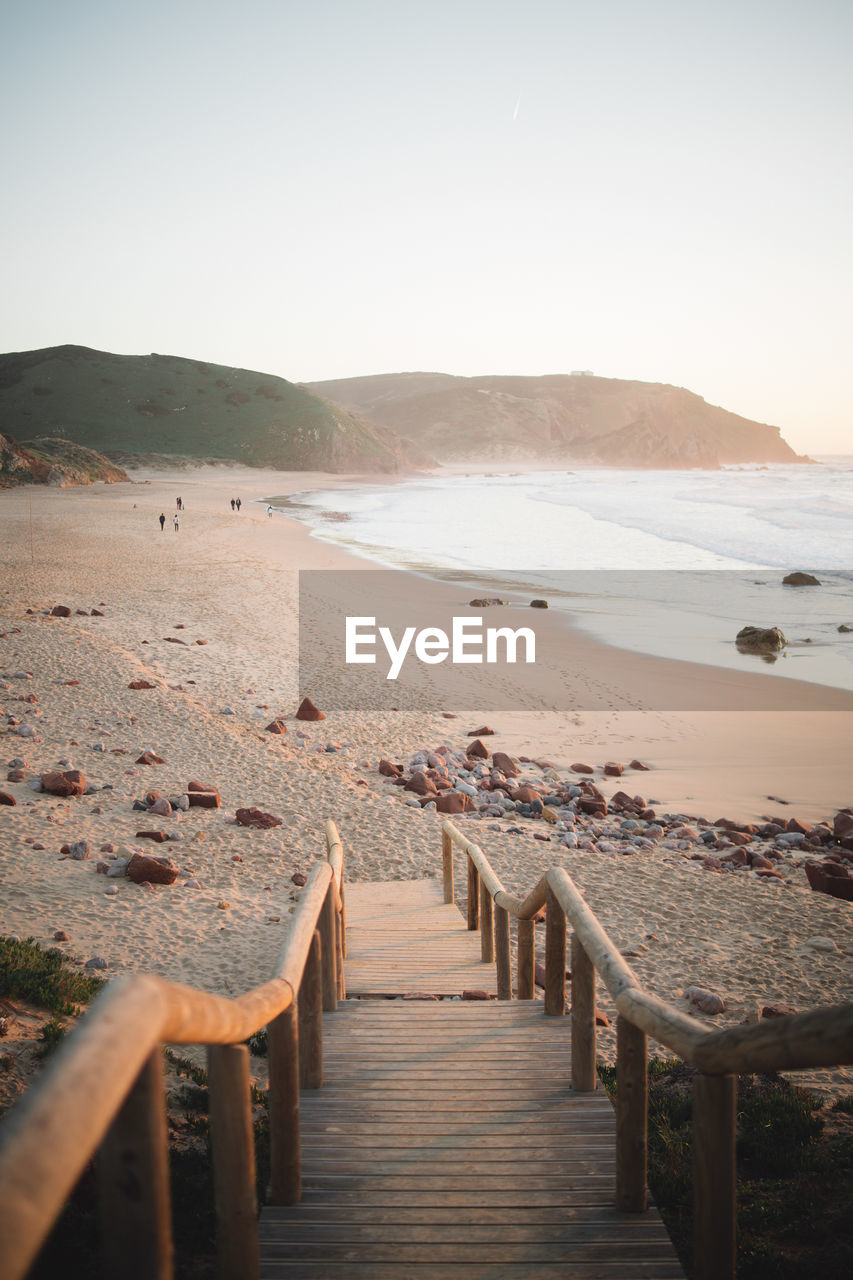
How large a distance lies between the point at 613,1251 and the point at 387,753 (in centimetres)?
937

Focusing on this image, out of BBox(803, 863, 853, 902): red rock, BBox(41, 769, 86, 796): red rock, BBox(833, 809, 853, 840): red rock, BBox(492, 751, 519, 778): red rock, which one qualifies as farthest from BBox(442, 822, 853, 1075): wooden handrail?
BBox(492, 751, 519, 778): red rock

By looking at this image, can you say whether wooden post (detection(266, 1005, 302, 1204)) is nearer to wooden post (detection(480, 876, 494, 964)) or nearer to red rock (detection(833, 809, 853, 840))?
wooden post (detection(480, 876, 494, 964))

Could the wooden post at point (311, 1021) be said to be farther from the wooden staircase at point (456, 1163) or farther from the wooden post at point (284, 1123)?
the wooden post at point (284, 1123)

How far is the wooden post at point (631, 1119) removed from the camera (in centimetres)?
271

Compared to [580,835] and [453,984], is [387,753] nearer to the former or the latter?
[580,835]

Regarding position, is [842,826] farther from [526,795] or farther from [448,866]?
A: [448,866]

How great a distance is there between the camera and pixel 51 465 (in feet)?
194

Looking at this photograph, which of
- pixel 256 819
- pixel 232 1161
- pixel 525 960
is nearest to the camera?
pixel 232 1161

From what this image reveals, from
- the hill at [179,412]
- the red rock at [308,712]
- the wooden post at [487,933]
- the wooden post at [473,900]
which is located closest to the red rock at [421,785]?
the red rock at [308,712]

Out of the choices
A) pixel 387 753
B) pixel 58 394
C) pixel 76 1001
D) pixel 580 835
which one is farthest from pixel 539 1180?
pixel 58 394

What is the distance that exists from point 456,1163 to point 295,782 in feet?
24.8

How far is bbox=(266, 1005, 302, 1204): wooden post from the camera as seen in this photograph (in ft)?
8.89

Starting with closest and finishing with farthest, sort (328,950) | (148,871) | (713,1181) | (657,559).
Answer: (713,1181) → (328,950) → (148,871) → (657,559)

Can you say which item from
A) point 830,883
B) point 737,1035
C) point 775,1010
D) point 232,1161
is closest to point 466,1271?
point 232,1161
